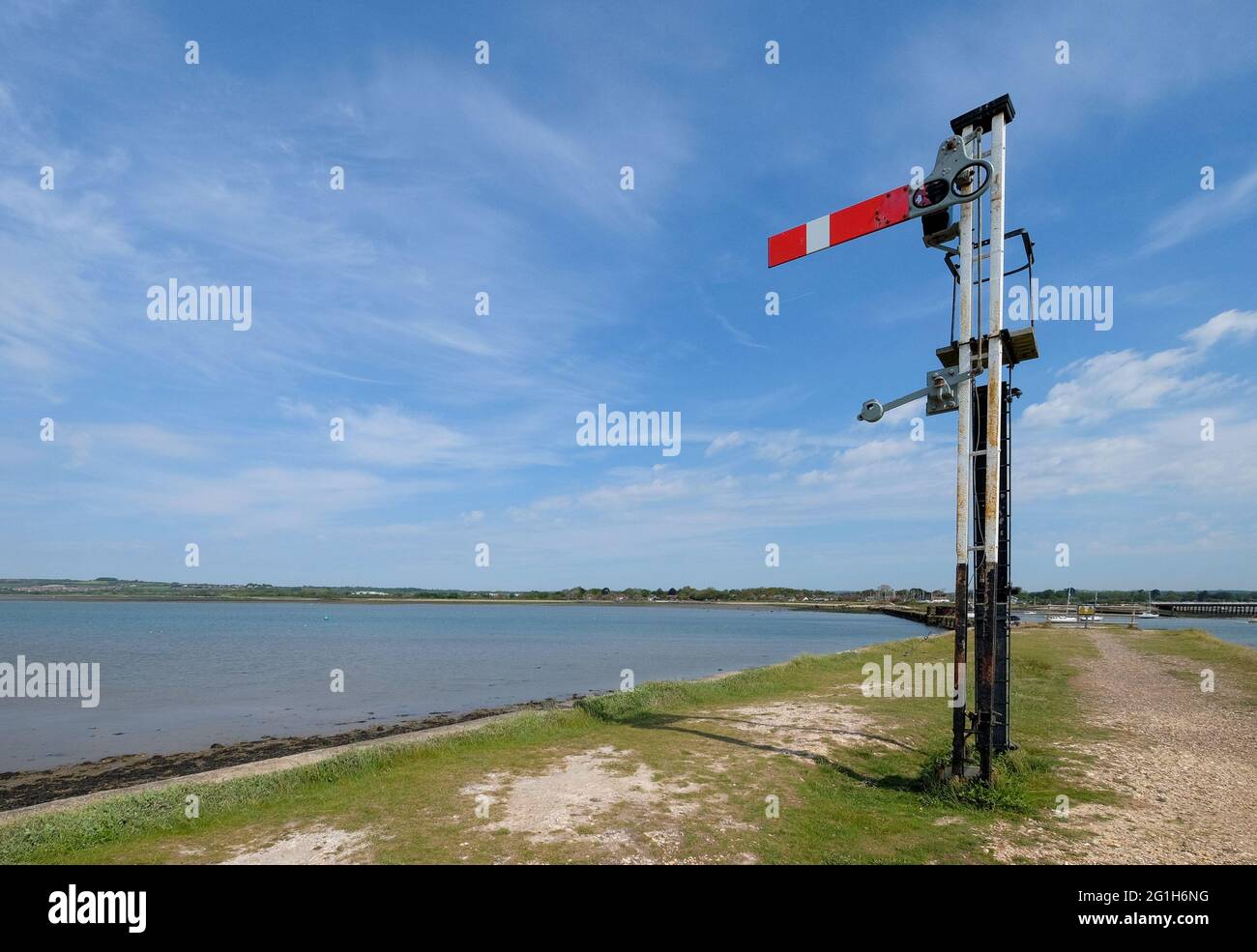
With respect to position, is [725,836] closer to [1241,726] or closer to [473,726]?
[473,726]

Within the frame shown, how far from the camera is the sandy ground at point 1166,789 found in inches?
298

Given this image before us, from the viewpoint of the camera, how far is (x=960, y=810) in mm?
9016

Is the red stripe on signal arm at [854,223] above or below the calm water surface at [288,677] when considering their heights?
above

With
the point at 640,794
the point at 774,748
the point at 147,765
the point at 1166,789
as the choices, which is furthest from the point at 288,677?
the point at 1166,789

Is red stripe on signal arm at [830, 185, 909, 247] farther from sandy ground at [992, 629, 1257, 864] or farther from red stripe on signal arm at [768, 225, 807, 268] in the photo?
sandy ground at [992, 629, 1257, 864]

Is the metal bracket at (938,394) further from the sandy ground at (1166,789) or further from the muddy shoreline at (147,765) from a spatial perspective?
the muddy shoreline at (147,765)

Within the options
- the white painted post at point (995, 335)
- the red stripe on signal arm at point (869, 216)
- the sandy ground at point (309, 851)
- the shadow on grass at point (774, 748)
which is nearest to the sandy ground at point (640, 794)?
the shadow on grass at point (774, 748)

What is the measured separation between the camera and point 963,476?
10.1 meters

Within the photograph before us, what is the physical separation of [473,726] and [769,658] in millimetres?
33996

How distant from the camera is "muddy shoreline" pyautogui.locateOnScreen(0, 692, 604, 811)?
15.5 m

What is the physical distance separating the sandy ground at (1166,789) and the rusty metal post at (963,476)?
157 cm
